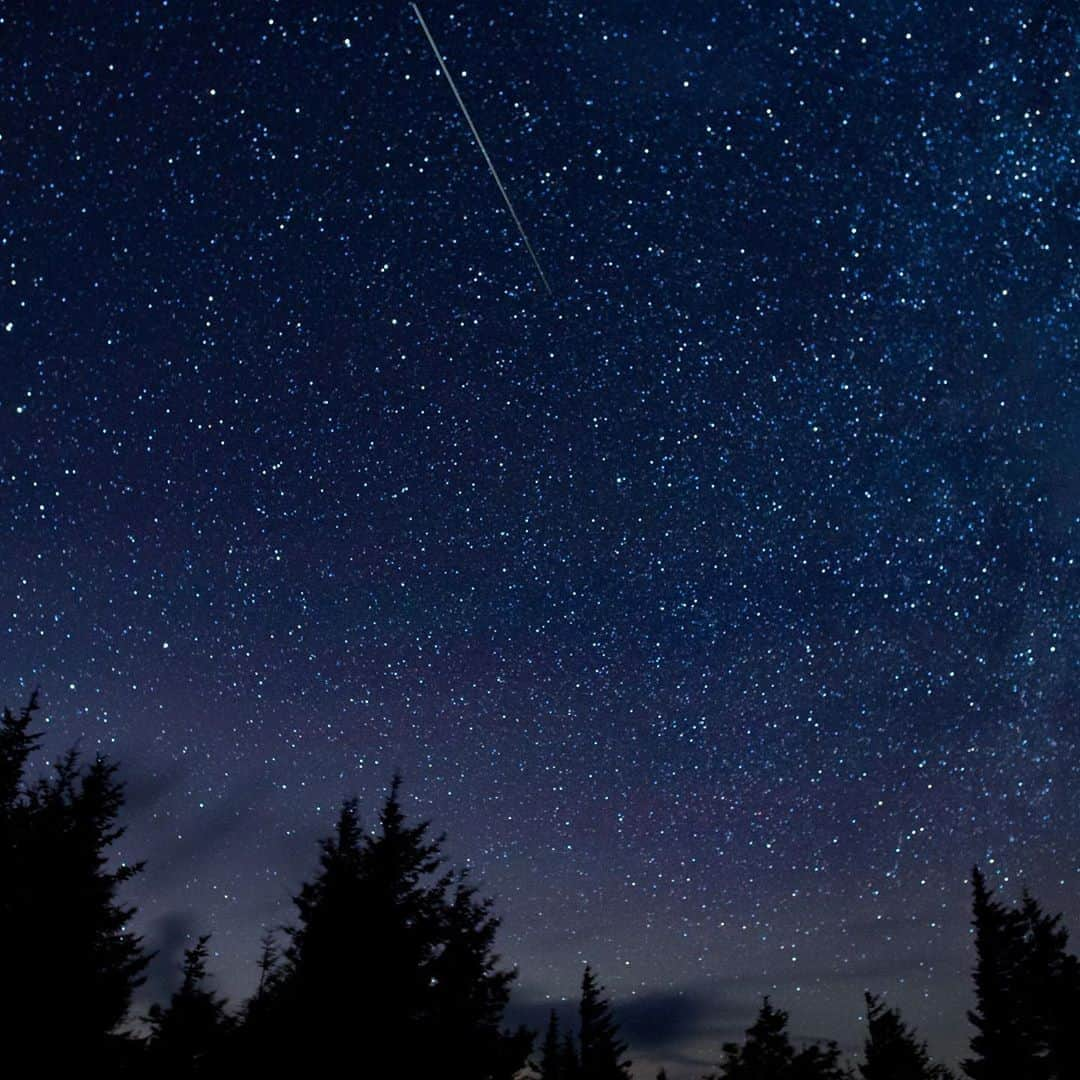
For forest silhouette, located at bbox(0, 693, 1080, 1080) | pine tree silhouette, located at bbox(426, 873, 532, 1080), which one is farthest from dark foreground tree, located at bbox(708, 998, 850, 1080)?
pine tree silhouette, located at bbox(426, 873, 532, 1080)

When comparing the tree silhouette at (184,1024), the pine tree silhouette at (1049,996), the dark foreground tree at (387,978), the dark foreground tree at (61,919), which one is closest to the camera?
the dark foreground tree at (387,978)

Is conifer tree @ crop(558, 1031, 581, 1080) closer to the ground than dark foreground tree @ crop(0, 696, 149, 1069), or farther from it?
closer to the ground

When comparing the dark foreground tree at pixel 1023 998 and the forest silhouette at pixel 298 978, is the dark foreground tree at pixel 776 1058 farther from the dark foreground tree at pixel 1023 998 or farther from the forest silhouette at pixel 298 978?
the dark foreground tree at pixel 1023 998

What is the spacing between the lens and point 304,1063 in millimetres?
7203

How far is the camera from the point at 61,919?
11359 mm

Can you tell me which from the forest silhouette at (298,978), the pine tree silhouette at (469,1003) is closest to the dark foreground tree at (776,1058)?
the forest silhouette at (298,978)

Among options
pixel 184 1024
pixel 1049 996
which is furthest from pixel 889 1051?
pixel 184 1024

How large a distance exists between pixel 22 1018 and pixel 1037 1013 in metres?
32.5

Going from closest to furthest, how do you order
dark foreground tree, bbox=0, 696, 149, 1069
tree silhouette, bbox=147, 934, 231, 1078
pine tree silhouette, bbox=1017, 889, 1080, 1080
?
1. dark foreground tree, bbox=0, 696, 149, 1069
2. tree silhouette, bbox=147, 934, 231, 1078
3. pine tree silhouette, bbox=1017, 889, 1080, 1080

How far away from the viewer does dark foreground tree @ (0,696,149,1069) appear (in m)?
10.5

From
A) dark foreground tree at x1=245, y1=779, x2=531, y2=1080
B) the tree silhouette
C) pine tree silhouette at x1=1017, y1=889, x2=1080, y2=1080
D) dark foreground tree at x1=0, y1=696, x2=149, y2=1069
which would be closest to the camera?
dark foreground tree at x1=245, y1=779, x2=531, y2=1080

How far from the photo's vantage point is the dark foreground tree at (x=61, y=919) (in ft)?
34.6

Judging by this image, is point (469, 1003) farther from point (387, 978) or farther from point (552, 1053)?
point (552, 1053)

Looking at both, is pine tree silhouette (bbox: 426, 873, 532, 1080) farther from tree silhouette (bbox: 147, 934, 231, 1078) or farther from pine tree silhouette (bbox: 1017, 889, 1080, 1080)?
pine tree silhouette (bbox: 1017, 889, 1080, 1080)
